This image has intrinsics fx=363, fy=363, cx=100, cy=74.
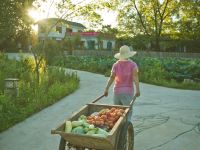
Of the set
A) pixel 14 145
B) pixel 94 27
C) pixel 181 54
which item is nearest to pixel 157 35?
pixel 181 54

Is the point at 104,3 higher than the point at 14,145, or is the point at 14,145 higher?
the point at 104,3

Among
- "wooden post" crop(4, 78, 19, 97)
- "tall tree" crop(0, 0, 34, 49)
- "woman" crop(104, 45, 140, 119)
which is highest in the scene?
"tall tree" crop(0, 0, 34, 49)

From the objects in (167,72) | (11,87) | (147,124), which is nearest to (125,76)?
(147,124)

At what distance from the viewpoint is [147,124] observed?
8867 millimetres

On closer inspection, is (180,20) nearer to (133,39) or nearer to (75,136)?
(133,39)

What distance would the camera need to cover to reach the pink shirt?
657 centimetres

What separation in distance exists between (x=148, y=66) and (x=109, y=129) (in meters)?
17.5

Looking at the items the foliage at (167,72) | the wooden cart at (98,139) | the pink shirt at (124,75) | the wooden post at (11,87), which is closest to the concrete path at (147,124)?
the wooden post at (11,87)

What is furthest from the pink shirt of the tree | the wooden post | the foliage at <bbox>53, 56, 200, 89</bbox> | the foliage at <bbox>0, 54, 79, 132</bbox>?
the tree

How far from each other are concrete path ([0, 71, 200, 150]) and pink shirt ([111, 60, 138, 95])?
45.1 inches

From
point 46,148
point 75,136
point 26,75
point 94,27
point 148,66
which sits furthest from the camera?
point 148,66

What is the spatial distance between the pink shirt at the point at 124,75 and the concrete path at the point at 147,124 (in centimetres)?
115

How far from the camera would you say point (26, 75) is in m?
14.7

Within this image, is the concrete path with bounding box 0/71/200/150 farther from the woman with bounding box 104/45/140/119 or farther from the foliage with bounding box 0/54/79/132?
the woman with bounding box 104/45/140/119
